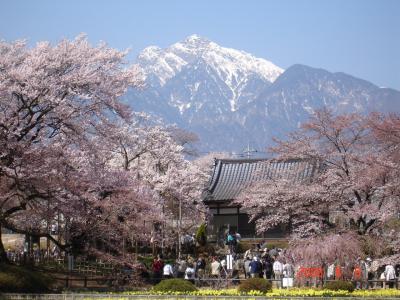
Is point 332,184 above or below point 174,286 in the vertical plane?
above

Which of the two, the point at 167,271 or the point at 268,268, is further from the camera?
the point at 268,268

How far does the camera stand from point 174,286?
24.3m

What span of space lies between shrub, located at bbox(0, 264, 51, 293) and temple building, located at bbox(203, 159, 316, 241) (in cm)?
2505

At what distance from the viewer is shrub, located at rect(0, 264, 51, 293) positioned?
23812mm

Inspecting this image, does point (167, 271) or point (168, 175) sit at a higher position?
point (168, 175)

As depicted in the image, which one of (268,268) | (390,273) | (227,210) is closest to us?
(390,273)

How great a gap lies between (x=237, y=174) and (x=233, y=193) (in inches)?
84.4

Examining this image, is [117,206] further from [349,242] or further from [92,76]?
[349,242]

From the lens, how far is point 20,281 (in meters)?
24.0

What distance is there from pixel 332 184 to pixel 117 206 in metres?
11.6

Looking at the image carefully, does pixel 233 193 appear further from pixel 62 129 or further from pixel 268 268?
pixel 62 129

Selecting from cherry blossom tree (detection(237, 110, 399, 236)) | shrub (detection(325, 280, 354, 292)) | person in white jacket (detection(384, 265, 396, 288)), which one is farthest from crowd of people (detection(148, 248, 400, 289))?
cherry blossom tree (detection(237, 110, 399, 236))

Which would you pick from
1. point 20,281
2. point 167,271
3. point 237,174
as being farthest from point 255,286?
point 237,174

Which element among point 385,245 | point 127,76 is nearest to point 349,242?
point 385,245
